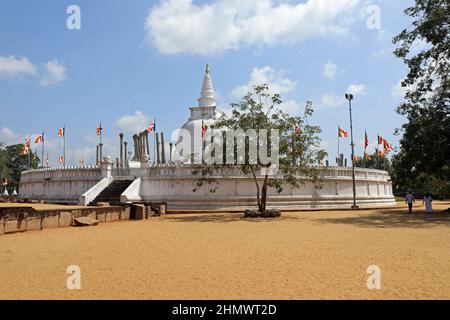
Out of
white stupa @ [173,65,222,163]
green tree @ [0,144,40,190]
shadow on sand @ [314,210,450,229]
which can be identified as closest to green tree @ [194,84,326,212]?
shadow on sand @ [314,210,450,229]

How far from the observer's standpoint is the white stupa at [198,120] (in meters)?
54.3

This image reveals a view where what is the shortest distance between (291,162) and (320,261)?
15345 millimetres

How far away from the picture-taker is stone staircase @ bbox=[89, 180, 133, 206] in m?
29.6

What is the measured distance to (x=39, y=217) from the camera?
16562mm

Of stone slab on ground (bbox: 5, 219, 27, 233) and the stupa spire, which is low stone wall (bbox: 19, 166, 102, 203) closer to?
stone slab on ground (bbox: 5, 219, 27, 233)

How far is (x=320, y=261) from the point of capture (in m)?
9.28

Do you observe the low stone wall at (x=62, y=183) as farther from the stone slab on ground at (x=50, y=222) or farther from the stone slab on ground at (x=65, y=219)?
the stone slab on ground at (x=50, y=222)

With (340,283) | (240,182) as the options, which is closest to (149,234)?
(340,283)

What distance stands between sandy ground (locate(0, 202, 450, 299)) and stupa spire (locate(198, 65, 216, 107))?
4832 cm

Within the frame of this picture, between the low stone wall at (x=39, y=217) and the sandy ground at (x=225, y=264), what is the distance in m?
0.89

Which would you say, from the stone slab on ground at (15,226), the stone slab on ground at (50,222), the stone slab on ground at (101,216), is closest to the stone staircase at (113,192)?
the stone slab on ground at (101,216)

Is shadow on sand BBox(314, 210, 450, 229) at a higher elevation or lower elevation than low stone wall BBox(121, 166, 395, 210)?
lower

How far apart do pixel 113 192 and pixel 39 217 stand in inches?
560
